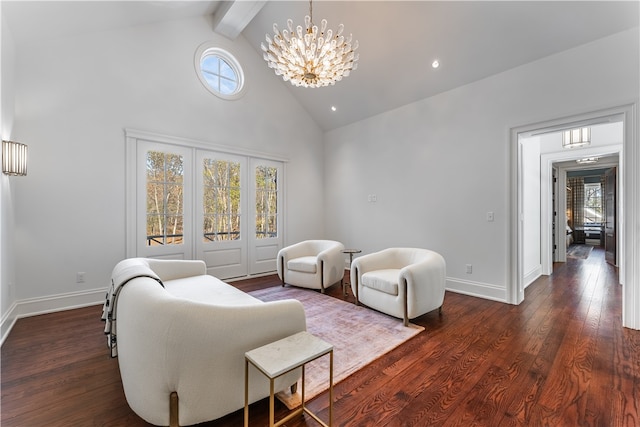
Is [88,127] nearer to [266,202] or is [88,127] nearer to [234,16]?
[234,16]

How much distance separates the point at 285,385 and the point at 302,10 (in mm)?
4565

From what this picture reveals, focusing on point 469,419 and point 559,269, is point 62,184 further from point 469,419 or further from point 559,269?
point 559,269

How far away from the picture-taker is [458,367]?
2055mm

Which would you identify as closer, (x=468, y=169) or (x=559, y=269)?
(x=468, y=169)

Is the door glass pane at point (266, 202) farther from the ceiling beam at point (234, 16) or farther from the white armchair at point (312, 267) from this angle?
the ceiling beam at point (234, 16)

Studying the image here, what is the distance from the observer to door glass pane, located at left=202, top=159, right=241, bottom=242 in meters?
4.40

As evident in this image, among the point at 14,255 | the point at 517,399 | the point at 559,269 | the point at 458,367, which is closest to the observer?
the point at 517,399

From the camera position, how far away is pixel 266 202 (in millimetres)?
5152

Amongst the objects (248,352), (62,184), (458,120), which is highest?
(458,120)

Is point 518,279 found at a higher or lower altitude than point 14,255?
lower

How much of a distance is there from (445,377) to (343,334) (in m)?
0.95

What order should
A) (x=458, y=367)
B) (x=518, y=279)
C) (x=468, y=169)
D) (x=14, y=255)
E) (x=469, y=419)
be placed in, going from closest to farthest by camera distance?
(x=469, y=419), (x=458, y=367), (x=14, y=255), (x=518, y=279), (x=468, y=169)

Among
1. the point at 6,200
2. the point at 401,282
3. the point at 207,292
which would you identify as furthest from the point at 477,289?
the point at 6,200


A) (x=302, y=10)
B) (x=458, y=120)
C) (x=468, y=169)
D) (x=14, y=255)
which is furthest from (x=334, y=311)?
(x=302, y=10)
